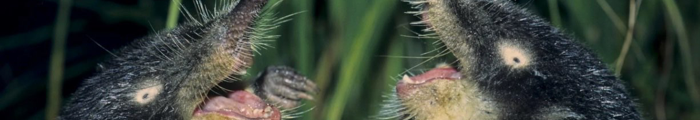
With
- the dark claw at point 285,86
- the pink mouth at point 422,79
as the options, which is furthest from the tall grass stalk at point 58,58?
the pink mouth at point 422,79

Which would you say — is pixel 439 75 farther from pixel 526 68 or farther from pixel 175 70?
pixel 175 70

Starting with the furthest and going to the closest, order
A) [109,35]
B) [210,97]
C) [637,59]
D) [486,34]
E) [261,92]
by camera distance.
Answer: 1. [109,35]
2. [637,59]
3. [261,92]
4. [210,97]
5. [486,34]

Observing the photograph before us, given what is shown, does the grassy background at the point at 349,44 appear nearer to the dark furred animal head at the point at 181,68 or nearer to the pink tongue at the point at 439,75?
the pink tongue at the point at 439,75

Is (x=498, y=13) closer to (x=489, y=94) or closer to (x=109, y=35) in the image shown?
(x=489, y=94)

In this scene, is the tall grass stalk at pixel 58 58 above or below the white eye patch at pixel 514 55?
below

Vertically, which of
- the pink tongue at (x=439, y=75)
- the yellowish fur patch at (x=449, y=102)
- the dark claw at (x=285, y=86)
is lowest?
the dark claw at (x=285, y=86)

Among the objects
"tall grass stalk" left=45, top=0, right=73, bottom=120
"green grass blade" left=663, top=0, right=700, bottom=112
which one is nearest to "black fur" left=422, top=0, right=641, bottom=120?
"green grass blade" left=663, top=0, right=700, bottom=112

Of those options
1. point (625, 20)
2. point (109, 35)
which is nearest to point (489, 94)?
point (625, 20)
